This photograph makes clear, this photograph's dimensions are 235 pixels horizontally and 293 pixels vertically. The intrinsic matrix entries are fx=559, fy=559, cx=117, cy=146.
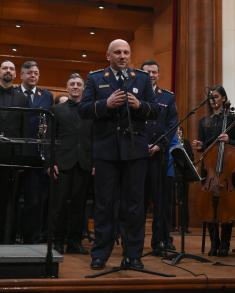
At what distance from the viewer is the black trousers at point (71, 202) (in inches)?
179

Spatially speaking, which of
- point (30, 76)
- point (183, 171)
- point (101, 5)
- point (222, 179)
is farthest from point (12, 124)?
point (101, 5)

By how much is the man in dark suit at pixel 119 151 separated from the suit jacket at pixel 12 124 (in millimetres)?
755

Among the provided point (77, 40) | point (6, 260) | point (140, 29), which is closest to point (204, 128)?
point (6, 260)

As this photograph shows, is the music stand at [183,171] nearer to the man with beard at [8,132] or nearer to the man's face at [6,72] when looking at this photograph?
the man with beard at [8,132]

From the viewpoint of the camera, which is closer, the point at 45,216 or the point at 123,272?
the point at 123,272

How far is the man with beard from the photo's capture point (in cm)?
426

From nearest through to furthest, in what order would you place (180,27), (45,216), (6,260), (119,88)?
1. (6,260)
2. (119,88)
3. (45,216)
4. (180,27)

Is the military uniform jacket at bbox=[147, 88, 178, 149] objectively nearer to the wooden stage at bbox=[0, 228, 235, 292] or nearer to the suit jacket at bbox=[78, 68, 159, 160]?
the suit jacket at bbox=[78, 68, 159, 160]

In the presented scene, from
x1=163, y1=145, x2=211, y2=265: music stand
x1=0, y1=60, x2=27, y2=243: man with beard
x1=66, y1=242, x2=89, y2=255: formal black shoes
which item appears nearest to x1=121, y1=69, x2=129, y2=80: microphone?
x1=163, y1=145, x2=211, y2=265: music stand

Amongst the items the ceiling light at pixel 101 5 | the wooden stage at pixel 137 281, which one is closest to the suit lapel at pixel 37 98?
the wooden stage at pixel 137 281

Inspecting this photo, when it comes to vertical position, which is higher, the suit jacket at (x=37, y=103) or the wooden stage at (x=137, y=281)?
the suit jacket at (x=37, y=103)

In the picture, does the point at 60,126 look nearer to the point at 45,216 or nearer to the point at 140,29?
the point at 45,216

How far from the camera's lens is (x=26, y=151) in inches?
171

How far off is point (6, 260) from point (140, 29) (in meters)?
8.29
